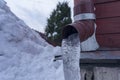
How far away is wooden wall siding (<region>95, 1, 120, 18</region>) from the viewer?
7.42 feet

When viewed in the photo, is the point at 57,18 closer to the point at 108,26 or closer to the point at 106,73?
the point at 108,26

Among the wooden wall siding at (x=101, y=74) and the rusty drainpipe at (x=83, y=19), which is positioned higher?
the rusty drainpipe at (x=83, y=19)

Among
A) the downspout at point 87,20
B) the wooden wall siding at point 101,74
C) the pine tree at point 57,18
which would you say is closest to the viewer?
the wooden wall siding at point 101,74

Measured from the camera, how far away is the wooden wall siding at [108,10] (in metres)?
2.26

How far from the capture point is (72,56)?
215cm

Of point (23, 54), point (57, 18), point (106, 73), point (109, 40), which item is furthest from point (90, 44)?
point (57, 18)

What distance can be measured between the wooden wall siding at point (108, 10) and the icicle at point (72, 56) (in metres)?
0.35

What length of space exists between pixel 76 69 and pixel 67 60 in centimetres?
9

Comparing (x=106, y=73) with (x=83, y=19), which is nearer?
(x=106, y=73)

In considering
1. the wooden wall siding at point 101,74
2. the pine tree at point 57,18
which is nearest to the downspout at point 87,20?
the wooden wall siding at point 101,74

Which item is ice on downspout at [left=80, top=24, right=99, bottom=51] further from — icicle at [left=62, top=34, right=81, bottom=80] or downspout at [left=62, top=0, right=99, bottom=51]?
icicle at [left=62, top=34, right=81, bottom=80]

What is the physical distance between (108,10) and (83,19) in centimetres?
22

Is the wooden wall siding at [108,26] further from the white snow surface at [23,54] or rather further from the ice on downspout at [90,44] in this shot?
the white snow surface at [23,54]

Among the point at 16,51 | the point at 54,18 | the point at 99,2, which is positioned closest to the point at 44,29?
the point at 54,18
